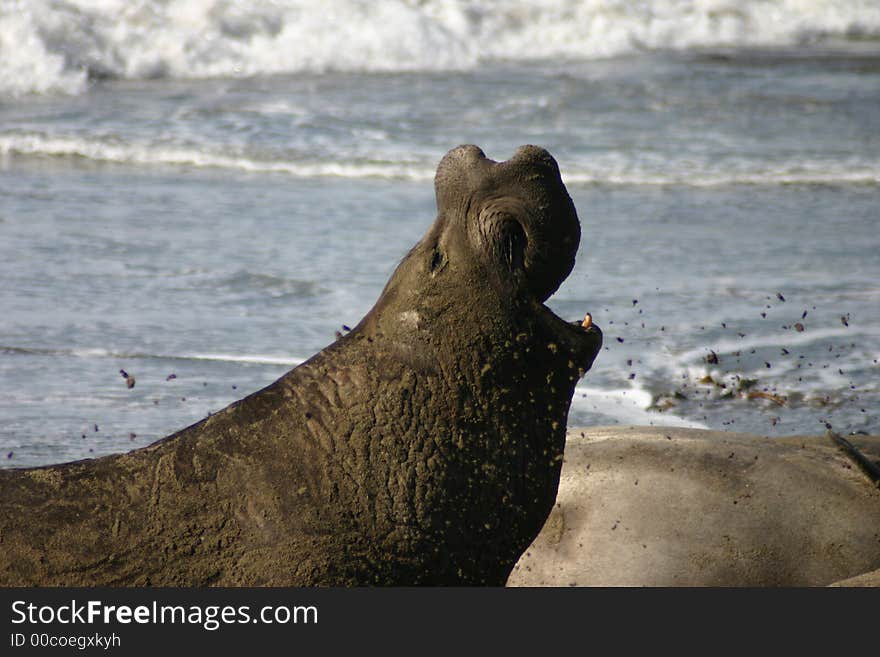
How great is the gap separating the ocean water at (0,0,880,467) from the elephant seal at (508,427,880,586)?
149 cm

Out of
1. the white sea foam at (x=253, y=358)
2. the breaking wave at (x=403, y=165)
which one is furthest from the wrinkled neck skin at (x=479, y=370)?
the breaking wave at (x=403, y=165)

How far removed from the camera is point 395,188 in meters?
10.3

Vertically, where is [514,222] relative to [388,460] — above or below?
above

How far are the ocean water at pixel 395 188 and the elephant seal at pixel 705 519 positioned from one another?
149 centimetres

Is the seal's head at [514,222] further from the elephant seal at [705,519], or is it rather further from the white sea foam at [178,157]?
the white sea foam at [178,157]

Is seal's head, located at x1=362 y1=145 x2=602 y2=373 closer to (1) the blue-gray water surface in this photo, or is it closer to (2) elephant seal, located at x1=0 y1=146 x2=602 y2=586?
(2) elephant seal, located at x1=0 y1=146 x2=602 y2=586

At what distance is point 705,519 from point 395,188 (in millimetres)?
6446

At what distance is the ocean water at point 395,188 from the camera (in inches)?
248

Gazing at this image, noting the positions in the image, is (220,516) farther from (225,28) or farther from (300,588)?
(225,28)

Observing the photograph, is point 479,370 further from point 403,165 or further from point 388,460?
point 403,165

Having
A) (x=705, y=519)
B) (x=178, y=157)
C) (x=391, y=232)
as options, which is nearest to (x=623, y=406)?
(x=705, y=519)

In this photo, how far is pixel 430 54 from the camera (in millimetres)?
15852

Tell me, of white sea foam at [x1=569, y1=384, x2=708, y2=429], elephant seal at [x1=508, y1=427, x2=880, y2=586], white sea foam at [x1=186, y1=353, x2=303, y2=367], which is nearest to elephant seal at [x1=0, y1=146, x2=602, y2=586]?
elephant seal at [x1=508, y1=427, x2=880, y2=586]

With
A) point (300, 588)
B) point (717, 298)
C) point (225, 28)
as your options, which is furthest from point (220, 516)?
point (225, 28)
